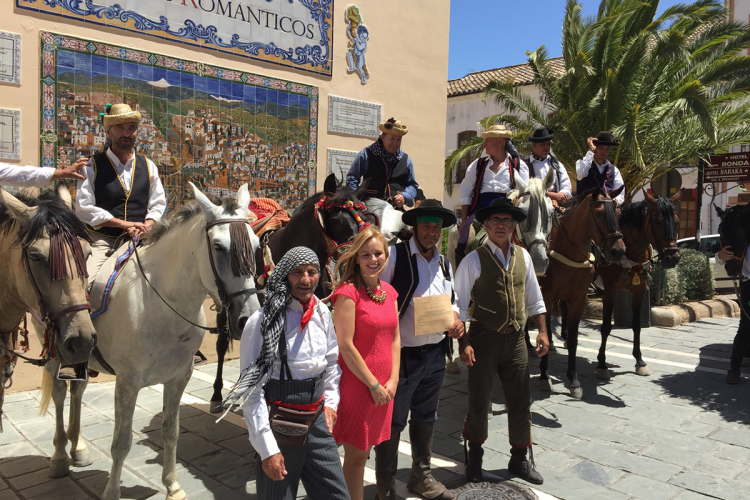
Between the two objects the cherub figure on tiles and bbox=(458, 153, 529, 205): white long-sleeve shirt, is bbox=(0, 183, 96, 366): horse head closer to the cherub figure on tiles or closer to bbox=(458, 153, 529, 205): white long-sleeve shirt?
bbox=(458, 153, 529, 205): white long-sleeve shirt

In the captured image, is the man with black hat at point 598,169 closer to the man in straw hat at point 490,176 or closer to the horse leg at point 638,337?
the horse leg at point 638,337

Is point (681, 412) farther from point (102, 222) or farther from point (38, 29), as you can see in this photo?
point (38, 29)

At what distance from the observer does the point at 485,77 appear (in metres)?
26.4

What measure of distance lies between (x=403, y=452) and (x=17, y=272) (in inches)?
130

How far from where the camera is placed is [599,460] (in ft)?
14.7

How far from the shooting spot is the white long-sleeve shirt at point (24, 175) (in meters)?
3.68

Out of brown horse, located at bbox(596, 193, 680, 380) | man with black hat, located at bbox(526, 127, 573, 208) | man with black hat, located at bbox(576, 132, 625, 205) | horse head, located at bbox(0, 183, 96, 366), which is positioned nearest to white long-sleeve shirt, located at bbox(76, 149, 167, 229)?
horse head, located at bbox(0, 183, 96, 366)

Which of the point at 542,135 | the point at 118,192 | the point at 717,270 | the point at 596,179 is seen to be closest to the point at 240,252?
the point at 118,192

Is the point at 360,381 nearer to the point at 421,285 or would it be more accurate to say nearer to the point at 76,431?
the point at 421,285

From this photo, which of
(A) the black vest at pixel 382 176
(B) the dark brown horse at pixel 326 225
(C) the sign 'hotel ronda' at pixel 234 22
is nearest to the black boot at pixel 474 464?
(B) the dark brown horse at pixel 326 225

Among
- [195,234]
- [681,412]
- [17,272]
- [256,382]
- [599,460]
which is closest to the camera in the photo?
[256,382]

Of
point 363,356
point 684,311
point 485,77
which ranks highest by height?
point 485,77

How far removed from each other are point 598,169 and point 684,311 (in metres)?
5.56

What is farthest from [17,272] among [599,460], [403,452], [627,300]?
[627,300]
